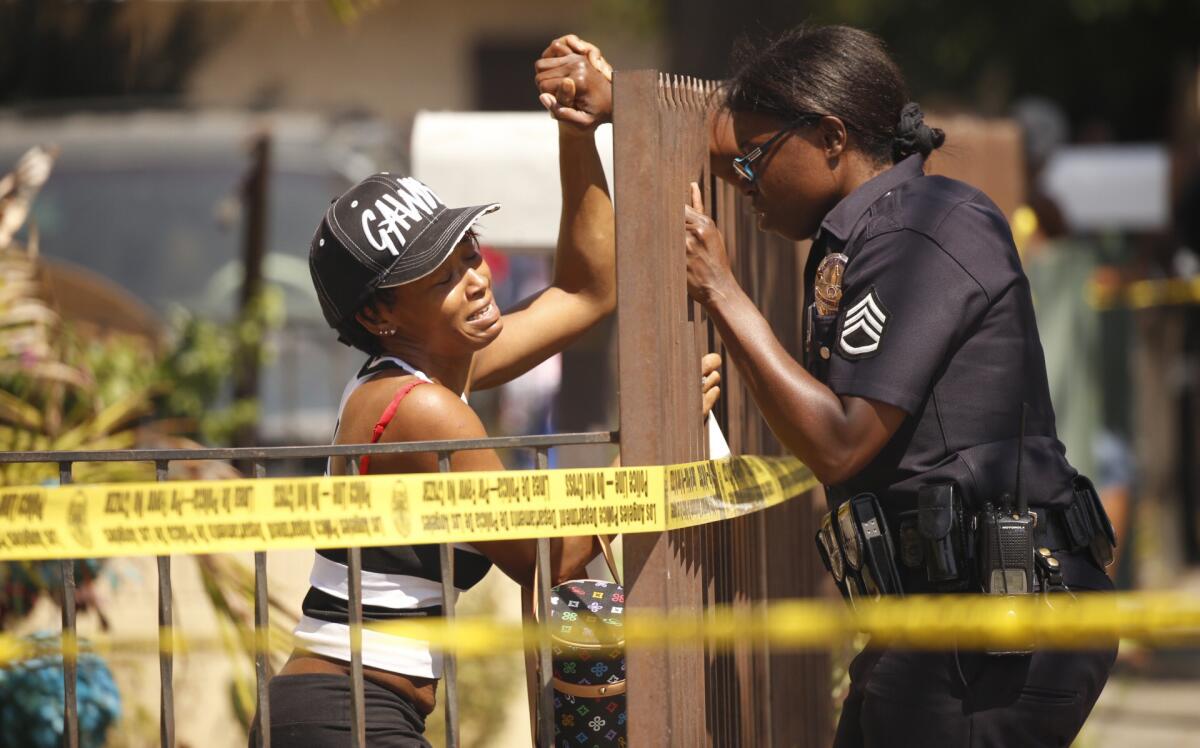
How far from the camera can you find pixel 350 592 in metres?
2.79

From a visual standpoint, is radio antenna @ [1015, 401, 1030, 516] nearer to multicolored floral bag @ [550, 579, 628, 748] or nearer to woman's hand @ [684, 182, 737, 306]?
woman's hand @ [684, 182, 737, 306]

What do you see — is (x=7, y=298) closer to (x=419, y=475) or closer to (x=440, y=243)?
(x=440, y=243)

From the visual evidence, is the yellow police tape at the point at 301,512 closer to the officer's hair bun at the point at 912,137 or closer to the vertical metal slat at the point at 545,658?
the vertical metal slat at the point at 545,658

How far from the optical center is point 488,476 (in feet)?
9.01

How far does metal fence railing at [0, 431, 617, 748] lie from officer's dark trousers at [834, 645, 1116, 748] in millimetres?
642

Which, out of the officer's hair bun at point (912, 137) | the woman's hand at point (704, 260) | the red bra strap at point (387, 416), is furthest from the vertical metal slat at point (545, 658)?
the officer's hair bun at point (912, 137)

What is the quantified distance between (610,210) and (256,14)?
15.9 ft

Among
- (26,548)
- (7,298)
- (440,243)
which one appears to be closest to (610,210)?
(440,243)

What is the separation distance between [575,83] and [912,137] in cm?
67

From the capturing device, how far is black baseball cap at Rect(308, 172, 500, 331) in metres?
3.06

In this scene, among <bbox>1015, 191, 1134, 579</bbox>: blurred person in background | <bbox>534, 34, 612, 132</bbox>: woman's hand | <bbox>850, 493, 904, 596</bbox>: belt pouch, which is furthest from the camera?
<bbox>1015, 191, 1134, 579</bbox>: blurred person in background

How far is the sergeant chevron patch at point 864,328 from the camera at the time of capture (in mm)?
2752

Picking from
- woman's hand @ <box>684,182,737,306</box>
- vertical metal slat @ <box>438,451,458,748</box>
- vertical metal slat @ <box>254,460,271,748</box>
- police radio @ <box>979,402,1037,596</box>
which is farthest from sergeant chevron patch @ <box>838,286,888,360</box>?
vertical metal slat @ <box>254,460,271,748</box>

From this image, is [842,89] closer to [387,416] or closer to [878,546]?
[878,546]
